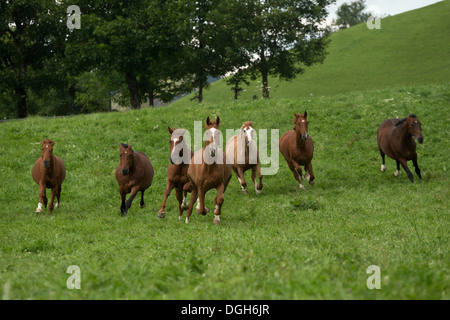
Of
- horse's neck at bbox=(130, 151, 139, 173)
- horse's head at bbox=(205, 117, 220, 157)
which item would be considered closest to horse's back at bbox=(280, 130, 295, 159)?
horse's neck at bbox=(130, 151, 139, 173)

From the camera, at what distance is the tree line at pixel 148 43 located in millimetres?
37938

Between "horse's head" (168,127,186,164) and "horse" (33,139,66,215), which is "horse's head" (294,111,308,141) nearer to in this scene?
"horse's head" (168,127,186,164)

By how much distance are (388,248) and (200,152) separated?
591 centimetres

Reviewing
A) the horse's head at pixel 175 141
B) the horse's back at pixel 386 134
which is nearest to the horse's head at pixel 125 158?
the horse's head at pixel 175 141

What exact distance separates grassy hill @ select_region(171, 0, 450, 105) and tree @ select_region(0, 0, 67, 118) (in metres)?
27.6

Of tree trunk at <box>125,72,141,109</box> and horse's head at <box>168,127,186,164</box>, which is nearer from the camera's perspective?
horse's head at <box>168,127,186,164</box>

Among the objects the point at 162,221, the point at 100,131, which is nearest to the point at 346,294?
the point at 162,221

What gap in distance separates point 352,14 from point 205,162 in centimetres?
15594

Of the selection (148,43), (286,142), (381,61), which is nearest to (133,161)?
(286,142)

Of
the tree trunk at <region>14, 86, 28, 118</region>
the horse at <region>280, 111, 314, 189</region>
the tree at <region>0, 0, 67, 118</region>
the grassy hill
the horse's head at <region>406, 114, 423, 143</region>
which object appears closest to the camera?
the horse's head at <region>406, 114, 423, 143</region>

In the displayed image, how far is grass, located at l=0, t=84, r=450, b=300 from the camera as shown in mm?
5551

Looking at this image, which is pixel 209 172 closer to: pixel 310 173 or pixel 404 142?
pixel 310 173

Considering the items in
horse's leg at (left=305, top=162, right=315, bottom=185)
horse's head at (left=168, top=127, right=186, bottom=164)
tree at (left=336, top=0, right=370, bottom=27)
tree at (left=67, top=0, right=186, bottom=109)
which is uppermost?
tree at (left=336, top=0, right=370, bottom=27)

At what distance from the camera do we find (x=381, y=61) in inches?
2972
